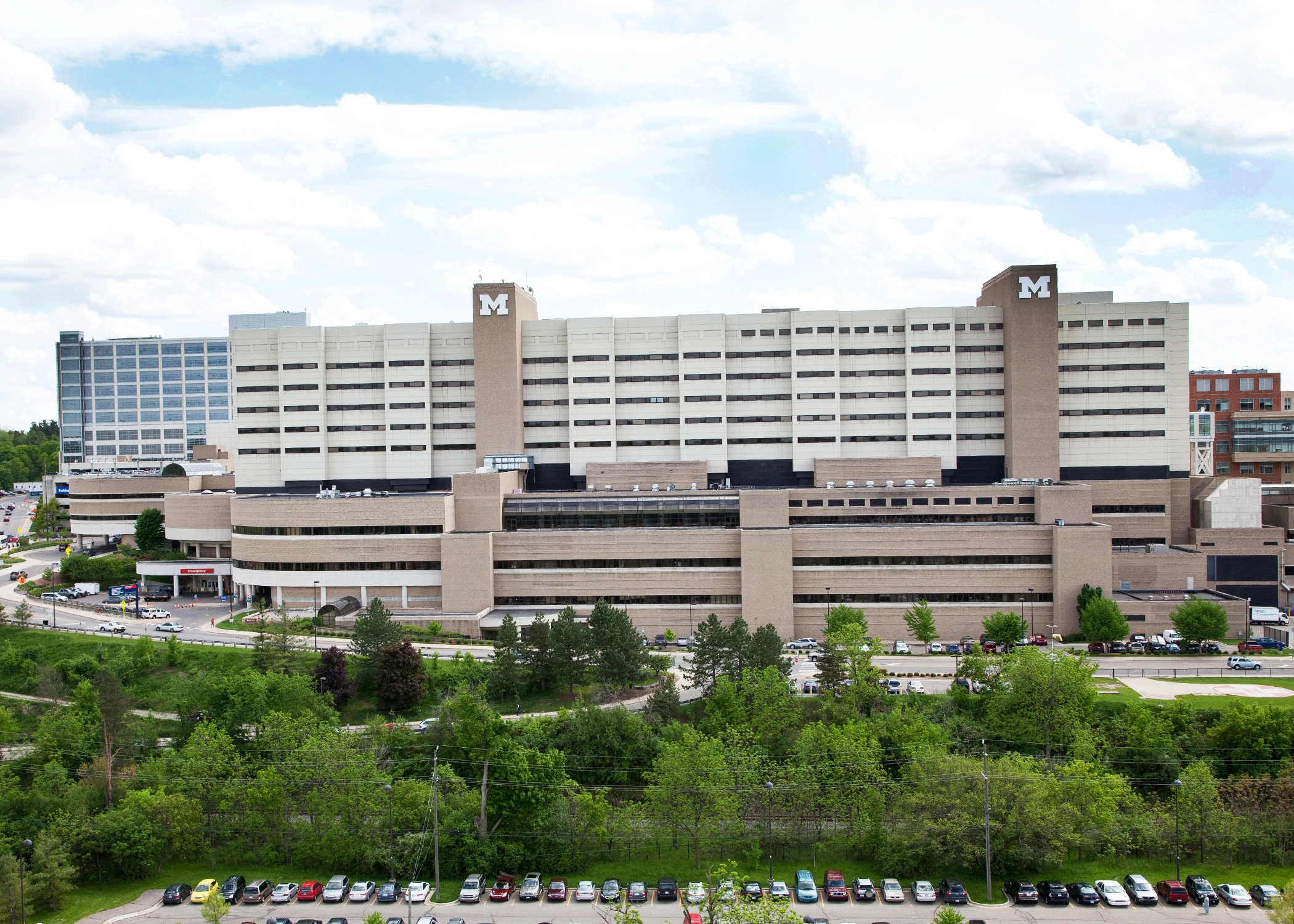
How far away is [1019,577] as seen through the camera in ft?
261

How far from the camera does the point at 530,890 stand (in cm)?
4538

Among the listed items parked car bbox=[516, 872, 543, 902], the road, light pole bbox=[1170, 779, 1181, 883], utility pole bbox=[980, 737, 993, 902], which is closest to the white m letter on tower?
light pole bbox=[1170, 779, 1181, 883]

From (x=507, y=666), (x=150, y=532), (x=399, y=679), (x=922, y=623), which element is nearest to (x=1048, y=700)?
(x=922, y=623)

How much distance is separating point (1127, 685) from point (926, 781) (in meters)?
22.2

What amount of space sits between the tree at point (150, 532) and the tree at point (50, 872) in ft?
203

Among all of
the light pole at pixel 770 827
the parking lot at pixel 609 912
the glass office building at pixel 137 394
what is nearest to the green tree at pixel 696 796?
the light pole at pixel 770 827

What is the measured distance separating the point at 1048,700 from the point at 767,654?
16710 millimetres

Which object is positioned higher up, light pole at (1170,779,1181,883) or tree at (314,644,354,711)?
tree at (314,644,354,711)

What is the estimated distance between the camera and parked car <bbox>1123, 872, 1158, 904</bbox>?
143 ft

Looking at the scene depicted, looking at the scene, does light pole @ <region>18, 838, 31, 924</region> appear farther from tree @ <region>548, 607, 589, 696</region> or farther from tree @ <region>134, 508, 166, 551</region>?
tree @ <region>134, 508, 166, 551</region>

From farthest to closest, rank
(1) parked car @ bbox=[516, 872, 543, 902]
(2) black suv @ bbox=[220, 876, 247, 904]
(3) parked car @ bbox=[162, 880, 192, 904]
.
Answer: (3) parked car @ bbox=[162, 880, 192, 904] → (2) black suv @ bbox=[220, 876, 247, 904] → (1) parked car @ bbox=[516, 872, 543, 902]

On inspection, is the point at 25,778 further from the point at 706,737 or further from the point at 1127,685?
the point at 1127,685

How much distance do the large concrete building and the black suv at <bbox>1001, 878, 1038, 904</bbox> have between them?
113ft

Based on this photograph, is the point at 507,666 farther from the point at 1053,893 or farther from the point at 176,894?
the point at 1053,893
